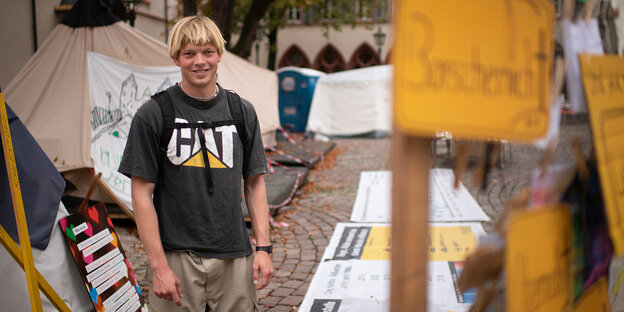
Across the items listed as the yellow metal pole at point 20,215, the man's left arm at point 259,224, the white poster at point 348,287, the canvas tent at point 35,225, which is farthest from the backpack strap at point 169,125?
the white poster at point 348,287

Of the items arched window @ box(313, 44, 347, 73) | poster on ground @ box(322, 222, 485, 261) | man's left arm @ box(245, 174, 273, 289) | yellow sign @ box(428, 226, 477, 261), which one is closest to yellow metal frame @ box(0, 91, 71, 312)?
man's left arm @ box(245, 174, 273, 289)

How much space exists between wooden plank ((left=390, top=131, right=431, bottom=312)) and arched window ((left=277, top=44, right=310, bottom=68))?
32500 mm

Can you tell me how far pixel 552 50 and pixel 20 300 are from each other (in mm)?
2712

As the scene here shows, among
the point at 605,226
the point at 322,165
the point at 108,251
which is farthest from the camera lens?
the point at 322,165

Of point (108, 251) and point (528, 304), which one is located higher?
point (528, 304)

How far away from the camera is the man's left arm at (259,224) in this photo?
240 centimetres

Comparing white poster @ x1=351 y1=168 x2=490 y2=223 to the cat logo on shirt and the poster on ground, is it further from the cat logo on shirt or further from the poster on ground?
the cat logo on shirt

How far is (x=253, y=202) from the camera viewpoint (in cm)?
247

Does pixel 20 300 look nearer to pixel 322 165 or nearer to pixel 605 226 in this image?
pixel 605 226

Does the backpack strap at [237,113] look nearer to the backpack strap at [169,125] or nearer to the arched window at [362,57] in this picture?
the backpack strap at [169,125]

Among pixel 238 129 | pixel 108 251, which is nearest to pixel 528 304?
pixel 238 129

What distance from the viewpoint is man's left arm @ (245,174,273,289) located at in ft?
7.87

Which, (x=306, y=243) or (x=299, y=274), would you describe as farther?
(x=306, y=243)

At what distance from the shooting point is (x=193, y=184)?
87.4 inches
